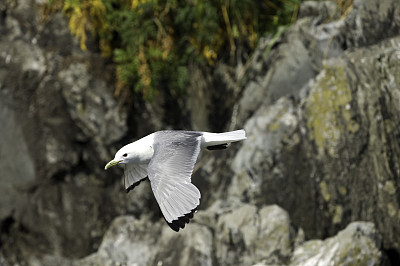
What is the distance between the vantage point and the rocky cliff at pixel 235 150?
5.12 m

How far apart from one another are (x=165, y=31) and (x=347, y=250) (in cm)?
358

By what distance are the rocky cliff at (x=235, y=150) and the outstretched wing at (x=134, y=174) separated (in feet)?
2.66

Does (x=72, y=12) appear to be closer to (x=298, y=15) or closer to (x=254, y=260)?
(x=298, y=15)

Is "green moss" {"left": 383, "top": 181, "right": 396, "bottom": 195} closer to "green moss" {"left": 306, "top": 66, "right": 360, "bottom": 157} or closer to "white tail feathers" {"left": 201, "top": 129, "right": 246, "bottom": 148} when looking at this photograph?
"green moss" {"left": 306, "top": 66, "right": 360, "bottom": 157}

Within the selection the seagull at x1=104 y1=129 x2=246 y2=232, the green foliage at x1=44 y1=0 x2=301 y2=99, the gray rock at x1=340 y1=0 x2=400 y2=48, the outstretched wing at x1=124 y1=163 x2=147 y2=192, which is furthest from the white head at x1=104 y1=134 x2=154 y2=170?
→ the green foliage at x1=44 y1=0 x2=301 y2=99

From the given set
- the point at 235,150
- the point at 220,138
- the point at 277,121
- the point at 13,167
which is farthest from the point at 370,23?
the point at 13,167

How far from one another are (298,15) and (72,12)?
8.76ft

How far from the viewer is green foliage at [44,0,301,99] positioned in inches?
281

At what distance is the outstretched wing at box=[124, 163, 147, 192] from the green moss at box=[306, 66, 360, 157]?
5.50ft

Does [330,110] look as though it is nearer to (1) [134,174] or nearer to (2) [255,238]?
(2) [255,238]

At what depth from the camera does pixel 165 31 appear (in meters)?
A: 7.26

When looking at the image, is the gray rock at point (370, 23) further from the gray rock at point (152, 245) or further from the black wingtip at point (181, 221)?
the black wingtip at point (181, 221)

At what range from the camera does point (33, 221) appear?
7.31 metres

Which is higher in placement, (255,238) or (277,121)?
(277,121)
